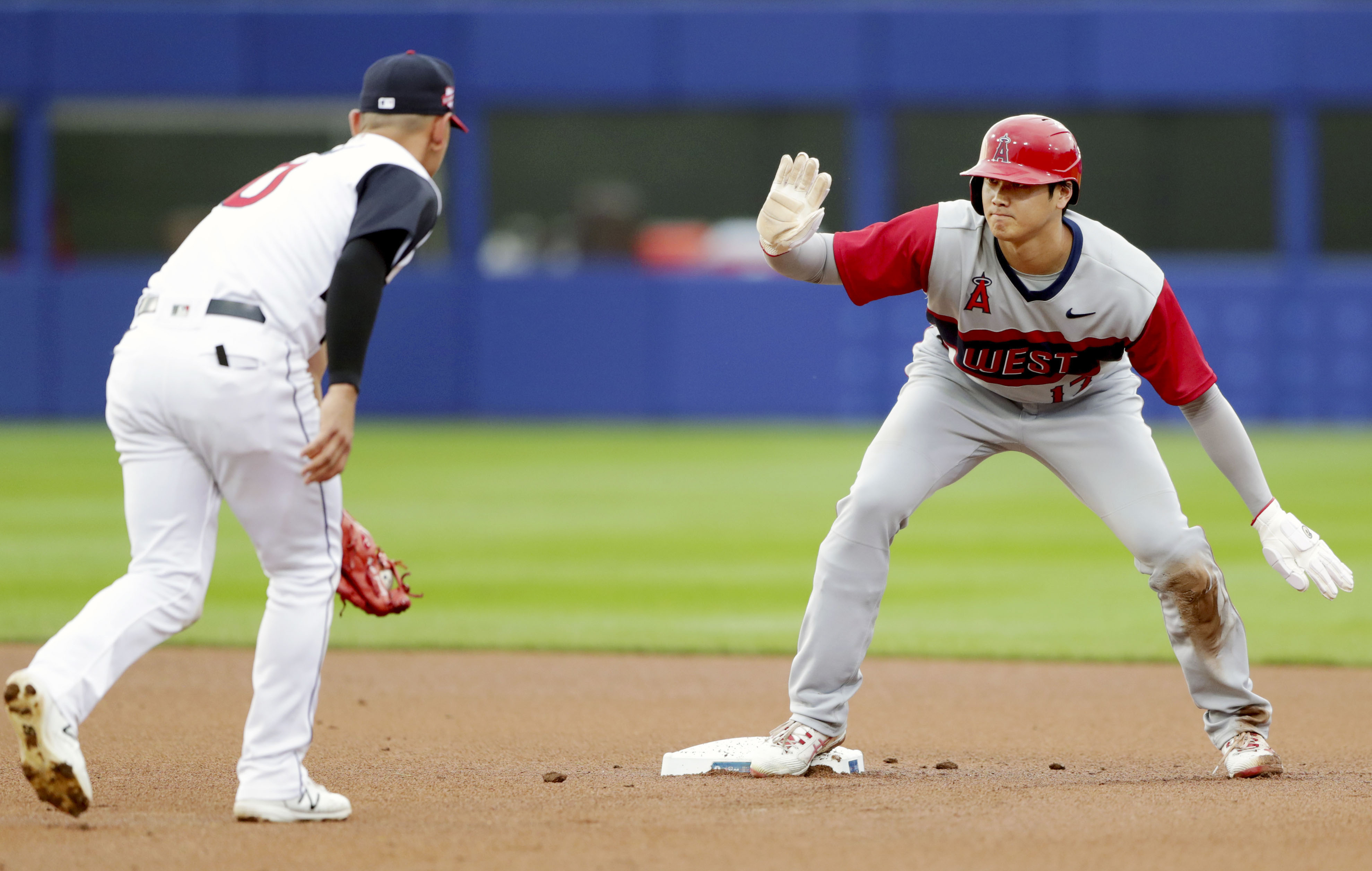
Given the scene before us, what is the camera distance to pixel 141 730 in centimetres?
552

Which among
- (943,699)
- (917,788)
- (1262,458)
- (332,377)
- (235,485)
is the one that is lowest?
(1262,458)

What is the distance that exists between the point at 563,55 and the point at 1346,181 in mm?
9660

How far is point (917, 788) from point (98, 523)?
7.84 m

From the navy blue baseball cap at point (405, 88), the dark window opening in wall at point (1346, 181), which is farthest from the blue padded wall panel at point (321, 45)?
the navy blue baseball cap at point (405, 88)

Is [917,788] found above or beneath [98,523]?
above

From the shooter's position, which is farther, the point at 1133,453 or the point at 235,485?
the point at 1133,453

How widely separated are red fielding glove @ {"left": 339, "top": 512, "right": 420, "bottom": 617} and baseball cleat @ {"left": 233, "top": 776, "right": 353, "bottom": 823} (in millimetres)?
577

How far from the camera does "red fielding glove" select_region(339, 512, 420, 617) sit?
449cm

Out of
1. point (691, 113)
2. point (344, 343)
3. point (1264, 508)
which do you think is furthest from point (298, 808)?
point (691, 113)

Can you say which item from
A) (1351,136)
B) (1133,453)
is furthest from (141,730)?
(1351,136)

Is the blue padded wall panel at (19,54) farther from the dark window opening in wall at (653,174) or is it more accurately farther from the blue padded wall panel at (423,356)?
the dark window opening in wall at (653,174)

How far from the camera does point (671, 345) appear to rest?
1927 cm

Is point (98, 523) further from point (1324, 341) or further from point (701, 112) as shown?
point (1324, 341)

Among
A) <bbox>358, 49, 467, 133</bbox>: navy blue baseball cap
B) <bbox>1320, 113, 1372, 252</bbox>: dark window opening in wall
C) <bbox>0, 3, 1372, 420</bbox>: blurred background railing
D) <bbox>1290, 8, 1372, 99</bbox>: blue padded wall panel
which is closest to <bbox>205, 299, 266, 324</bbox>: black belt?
<bbox>358, 49, 467, 133</bbox>: navy blue baseball cap
